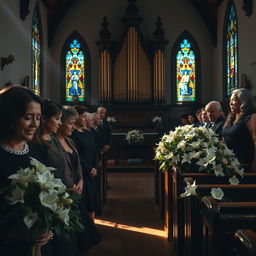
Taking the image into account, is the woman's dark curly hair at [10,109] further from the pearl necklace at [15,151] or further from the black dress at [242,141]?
the black dress at [242,141]

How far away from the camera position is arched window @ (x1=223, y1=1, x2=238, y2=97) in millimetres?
9316

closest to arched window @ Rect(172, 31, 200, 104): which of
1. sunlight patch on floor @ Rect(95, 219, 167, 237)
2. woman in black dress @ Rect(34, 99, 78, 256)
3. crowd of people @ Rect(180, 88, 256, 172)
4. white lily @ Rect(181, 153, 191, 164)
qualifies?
sunlight patch on floor @ Rect(95, 219, 167, 237)

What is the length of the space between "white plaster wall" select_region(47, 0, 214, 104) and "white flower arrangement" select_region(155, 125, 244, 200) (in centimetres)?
794

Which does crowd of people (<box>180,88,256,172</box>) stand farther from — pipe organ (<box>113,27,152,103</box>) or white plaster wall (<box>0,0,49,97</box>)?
pipe organ (<box>113,27,152,103</box>)

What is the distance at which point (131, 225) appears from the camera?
4395mm

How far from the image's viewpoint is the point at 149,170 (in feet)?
30.1

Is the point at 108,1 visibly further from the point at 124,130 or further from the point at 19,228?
the point at 19,228

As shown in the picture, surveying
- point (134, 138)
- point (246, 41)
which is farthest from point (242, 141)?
point (134, 138)

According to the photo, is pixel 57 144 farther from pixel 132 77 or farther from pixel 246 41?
pixel 132 77

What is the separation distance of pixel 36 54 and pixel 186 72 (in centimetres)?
489

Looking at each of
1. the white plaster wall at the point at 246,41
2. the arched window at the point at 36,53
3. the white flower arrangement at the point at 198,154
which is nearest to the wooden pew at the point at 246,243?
the white flower arrangement at the point at 198,154

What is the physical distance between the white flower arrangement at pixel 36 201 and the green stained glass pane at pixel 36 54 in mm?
8357

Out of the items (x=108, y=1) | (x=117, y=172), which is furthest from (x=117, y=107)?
(x=108, y=1)

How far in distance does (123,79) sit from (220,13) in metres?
3.66
